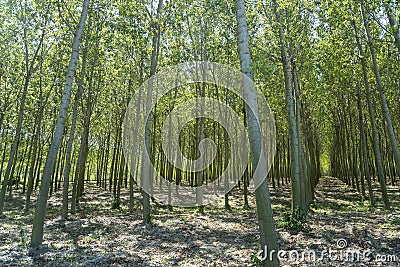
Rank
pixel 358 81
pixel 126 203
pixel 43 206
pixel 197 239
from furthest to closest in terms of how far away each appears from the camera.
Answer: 1. pixel 126 203
2. pixel 358 81
3. pixel 197 239
4. pixel 43 206

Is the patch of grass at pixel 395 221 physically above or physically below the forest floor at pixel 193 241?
above

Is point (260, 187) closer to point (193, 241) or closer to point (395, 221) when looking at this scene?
point (193, 241)

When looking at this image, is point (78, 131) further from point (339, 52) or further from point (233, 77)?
point (339, 52)

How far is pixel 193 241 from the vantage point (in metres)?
10.3

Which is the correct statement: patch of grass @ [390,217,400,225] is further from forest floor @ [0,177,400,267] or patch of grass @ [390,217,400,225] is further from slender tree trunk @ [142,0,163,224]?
slender tree trunk @ [142,0,163,224]

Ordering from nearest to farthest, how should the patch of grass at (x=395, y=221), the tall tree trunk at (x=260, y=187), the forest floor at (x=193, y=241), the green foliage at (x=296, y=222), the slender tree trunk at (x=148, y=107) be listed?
the tall tree trunk at (x=260, y=187)
the forest floor at (x=193, y=241)
the green foliage at (x=296, y=222)
the patch of grass at (x=395, y=221)
the slender tree trunk at (x=148, y=107)

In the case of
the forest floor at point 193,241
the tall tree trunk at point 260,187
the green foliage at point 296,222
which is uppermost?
the tall tree trunk at point 260,187

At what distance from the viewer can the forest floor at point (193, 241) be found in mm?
7820

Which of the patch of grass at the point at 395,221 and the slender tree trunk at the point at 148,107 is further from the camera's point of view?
the slender tree trunk at the point at 148,107

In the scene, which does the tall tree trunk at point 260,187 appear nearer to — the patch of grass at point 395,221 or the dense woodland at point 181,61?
the dense woodland at point 181,61

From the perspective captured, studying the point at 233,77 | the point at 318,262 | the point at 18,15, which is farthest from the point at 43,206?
the point at 233,77

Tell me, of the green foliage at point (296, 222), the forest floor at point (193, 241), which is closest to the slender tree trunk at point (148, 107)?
the forest floor at point (193, 241)

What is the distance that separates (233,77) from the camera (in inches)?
771

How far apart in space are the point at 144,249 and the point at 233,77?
522 inches
